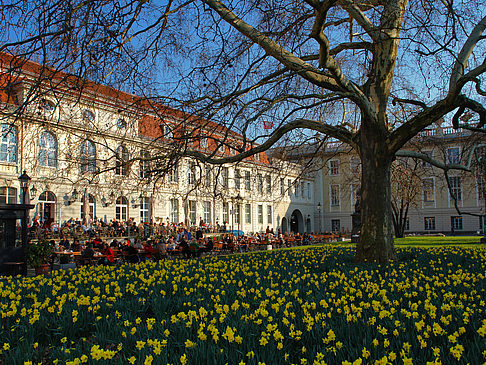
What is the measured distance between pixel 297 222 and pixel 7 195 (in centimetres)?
4242

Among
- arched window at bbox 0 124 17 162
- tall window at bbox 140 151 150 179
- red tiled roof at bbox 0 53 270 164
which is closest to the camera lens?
red tiled roof at bbox 0 53 270 164

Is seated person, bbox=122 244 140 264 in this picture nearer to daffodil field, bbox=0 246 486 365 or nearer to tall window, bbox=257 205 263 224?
daffodil field, bbox=0 246 486 365

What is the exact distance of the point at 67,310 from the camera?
15.4 ft

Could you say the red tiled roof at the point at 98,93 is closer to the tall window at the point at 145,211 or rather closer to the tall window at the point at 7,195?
the tall window at the point at 7,195

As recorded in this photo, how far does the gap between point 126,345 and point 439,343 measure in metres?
2.57

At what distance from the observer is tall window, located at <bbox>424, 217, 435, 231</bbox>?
182 ft

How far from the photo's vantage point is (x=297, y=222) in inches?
2457

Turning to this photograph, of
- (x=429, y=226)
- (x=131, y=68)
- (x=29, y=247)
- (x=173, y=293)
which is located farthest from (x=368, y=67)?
(x=429, y=226)

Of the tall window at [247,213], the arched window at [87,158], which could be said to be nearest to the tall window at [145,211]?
the tall window at [247,213]

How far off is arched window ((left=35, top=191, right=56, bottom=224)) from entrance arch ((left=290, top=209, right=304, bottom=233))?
3738 centimetres

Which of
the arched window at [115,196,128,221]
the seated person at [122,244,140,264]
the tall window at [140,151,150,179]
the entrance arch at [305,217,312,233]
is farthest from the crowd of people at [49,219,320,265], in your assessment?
the entrance arch at [305,217,312,233]

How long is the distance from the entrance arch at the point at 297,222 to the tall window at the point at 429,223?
16.6 meters

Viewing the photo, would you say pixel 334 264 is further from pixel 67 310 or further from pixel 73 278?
pixel 67 310

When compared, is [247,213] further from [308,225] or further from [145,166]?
[145,166]
